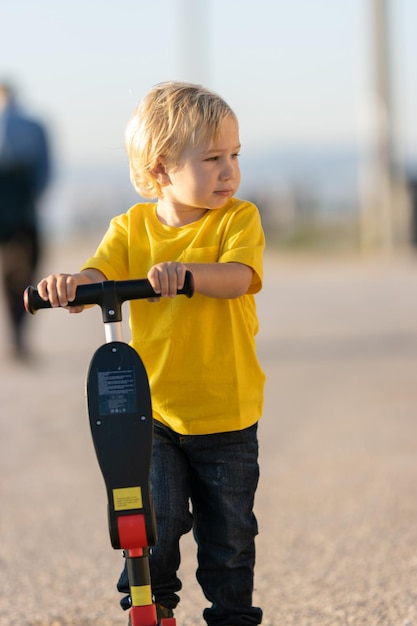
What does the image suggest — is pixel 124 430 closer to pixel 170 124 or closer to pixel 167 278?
pixel 167 278

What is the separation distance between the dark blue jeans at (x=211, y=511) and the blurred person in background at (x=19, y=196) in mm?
6636

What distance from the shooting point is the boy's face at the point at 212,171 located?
315cm

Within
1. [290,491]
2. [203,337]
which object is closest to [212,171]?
[203,337]

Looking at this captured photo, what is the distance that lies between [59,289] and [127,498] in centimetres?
50

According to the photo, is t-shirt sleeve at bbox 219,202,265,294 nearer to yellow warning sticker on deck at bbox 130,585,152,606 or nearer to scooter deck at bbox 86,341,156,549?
scooter deck at bbox 86,341,156,549

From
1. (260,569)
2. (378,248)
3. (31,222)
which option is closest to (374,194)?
(378,248)

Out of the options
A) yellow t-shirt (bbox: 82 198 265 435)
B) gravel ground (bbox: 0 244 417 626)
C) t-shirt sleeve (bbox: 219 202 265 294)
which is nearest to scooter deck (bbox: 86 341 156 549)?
yellow t-shirt (bbox: 82 198 265 435)

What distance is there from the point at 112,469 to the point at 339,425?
4055 mm

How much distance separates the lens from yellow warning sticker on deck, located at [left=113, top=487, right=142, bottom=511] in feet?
9.37

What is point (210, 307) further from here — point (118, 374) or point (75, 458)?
point (75, 458)

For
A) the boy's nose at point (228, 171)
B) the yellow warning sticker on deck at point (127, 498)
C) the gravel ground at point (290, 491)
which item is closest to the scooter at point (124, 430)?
the yellow warning sticker on deck at point (127, 498)

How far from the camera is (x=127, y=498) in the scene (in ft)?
9.37

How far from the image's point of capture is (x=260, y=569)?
175 inches

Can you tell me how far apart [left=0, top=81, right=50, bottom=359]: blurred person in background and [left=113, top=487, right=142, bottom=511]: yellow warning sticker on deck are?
7.00m
